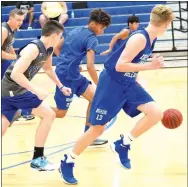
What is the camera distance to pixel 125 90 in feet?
15.5

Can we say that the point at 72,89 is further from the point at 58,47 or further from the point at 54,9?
the point at 54,9

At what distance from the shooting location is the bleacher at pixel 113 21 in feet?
45.7

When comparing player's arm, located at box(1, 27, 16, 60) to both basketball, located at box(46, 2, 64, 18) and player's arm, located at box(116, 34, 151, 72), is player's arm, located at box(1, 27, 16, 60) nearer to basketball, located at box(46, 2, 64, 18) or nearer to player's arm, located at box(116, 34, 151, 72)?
player's arm, located at box(116, 34, 151, 72)

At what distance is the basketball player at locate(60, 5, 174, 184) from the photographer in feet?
14.2

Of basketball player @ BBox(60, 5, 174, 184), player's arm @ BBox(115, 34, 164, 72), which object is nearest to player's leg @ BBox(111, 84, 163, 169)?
basketball player @ BBox(60, 5, 174, 184)

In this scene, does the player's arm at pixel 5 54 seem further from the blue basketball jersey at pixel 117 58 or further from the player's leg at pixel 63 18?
the player's leg at pixel 63 18

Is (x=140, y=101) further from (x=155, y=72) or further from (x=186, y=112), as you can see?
(x=155, y=72)

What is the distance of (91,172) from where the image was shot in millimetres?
5164

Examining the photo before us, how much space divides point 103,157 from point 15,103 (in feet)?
4.55

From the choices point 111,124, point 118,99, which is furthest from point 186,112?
point 118,99

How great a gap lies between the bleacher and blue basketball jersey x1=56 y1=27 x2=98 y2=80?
8008mm

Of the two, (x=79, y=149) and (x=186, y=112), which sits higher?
(x=79, y=149)

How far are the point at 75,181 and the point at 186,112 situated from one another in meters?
3.33

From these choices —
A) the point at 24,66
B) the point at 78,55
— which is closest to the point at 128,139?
the point at 78,55
